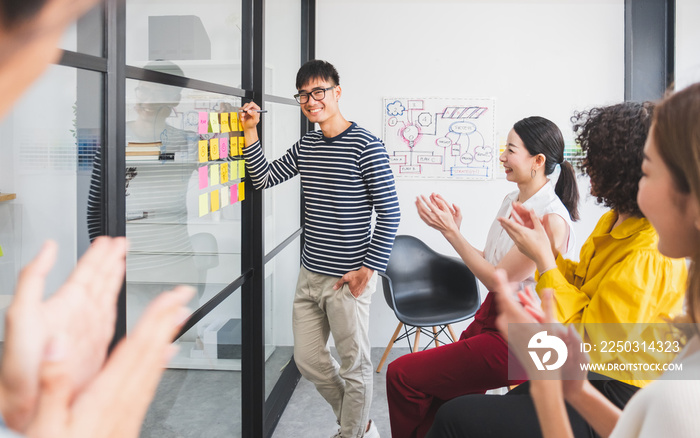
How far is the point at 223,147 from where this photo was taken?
2.27 meters

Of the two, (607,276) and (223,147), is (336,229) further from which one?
(607,276)

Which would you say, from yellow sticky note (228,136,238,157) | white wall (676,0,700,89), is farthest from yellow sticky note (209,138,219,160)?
white wall (676,0,700,89)

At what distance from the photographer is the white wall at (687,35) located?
3.83 meters

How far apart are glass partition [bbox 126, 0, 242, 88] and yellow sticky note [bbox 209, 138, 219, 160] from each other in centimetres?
22

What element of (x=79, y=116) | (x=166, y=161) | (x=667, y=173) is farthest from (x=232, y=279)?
(x=667, y=173)

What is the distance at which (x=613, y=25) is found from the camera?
4.09 meters

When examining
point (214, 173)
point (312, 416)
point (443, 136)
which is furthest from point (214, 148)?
point (443, 136)

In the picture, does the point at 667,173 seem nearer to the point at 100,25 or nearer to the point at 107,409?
the point at 107,409

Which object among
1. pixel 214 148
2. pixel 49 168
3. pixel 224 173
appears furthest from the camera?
pixel 224 173

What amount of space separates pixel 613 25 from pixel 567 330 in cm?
358

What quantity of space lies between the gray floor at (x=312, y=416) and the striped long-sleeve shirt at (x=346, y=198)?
949 millimetres

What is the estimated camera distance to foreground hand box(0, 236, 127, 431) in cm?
42

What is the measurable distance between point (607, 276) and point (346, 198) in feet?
4.09

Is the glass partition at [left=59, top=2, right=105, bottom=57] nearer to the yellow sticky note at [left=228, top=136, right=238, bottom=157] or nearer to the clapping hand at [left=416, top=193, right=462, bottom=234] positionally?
the yellow sticky note at [left=228, top=136, right=238, bottom=157]
